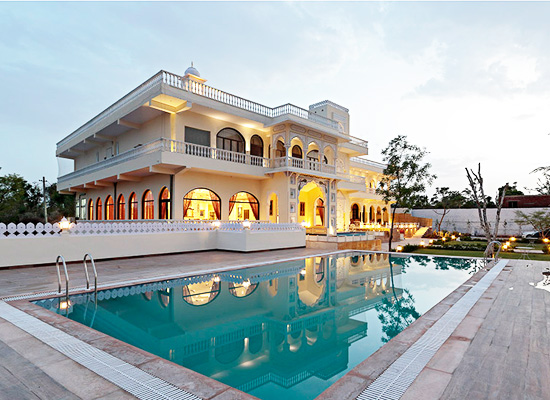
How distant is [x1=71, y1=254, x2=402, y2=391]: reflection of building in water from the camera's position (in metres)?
3.44

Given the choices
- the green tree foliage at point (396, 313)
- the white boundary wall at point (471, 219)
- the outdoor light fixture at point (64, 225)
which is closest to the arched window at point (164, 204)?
the outdoor light fixture at point (64, 225)

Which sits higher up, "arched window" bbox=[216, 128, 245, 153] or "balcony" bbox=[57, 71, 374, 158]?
"balcony" bbox=[57, 71, 374, 158]

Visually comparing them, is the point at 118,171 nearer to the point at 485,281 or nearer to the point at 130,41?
the point at 485,281

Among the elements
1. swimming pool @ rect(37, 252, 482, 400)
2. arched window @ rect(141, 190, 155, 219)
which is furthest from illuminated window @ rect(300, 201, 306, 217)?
swimming pool @ rect(37, 252, 482, 400)

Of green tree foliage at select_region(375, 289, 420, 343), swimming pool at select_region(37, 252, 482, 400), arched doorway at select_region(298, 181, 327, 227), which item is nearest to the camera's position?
swimming pool at select_region(37, 252, 482, 400)

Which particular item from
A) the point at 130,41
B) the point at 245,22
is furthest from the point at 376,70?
the point at 130,41

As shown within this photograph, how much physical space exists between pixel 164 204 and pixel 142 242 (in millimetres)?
4432

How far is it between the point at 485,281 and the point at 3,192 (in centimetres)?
3815

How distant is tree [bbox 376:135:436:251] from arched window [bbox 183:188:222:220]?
30.4 ft

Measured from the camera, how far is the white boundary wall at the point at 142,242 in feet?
29.5

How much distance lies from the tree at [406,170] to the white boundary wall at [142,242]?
5624mm

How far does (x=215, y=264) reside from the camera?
383 inches

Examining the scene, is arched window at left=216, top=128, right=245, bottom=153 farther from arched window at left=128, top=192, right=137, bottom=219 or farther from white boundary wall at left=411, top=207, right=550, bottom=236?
white boundary wall at left=411, top=207, right=550, bottom=236

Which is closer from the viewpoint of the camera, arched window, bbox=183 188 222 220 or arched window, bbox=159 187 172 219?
arched window, bbox=159 187 172 219
